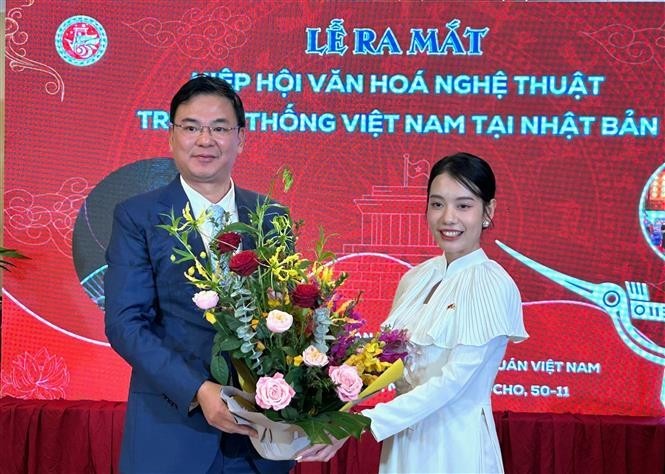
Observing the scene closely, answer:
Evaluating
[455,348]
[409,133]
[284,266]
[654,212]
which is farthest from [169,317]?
[654,212]

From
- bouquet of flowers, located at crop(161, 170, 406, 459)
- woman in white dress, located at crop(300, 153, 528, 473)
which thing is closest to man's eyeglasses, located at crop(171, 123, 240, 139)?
bouquet of flowers, located at crop(161, 170, 406, 459)

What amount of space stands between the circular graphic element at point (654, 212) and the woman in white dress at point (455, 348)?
7.06 feet

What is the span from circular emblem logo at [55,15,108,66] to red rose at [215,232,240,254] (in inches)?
109

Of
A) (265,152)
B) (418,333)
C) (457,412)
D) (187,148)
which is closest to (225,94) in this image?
(187,148)

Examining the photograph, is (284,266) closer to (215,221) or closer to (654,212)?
(215,221)

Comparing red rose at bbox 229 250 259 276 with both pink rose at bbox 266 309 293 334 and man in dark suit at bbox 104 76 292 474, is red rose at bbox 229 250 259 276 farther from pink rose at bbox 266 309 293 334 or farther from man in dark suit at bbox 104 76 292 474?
man in dark suit at bbox 104 76 292 474

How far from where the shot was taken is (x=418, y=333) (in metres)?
2.16

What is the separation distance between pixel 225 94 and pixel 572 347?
260cm

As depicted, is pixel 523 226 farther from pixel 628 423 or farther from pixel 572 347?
pixel 628 423

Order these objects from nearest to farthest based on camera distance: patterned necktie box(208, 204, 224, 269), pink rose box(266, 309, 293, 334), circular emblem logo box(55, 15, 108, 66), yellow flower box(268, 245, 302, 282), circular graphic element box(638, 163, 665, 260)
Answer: pink rose box(266, 309, 293, 334) < yellow flower box(268, 245, 302, 282) < patterned necktie box(208, 204, 224, 269) < circular graphic element box(638, 163, 665, 260) < circular emblem logo box(55, 15, 108, 66)

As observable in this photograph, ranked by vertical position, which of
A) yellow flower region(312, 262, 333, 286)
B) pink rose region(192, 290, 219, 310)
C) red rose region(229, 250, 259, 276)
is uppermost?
red rose region(229, 250, 259, 276)

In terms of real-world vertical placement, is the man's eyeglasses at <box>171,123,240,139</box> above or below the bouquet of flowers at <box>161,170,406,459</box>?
above

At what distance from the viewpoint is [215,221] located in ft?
6.38

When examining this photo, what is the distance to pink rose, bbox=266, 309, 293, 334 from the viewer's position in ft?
5.52
